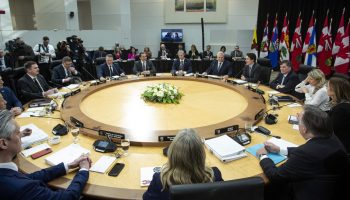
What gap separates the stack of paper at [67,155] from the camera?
2.15 m

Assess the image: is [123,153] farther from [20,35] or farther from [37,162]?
[20,35]

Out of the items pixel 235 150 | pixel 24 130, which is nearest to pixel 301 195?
pixel 235 150

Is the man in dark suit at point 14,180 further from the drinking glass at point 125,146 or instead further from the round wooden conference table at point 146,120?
the drinking glass at point 125,146

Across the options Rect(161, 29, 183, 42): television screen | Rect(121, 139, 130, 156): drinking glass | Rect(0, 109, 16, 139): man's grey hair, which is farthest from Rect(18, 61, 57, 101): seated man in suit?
Rect(161, 29, 183, 42): television screen

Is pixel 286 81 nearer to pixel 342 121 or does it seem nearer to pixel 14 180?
pixel 342 121

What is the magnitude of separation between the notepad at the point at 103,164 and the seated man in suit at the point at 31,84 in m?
2.39

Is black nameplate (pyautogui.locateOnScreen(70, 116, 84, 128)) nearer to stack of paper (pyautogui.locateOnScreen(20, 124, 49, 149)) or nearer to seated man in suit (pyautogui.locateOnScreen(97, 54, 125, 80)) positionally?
stack of paper (pyautogui.locateOnScreen(20, 124, 49, 149))

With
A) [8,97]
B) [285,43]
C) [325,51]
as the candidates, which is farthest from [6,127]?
[285,43]

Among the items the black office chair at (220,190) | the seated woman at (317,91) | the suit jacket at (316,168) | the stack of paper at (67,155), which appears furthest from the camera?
the seated woman at (317,91)

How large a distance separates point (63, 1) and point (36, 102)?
7344 millimetres

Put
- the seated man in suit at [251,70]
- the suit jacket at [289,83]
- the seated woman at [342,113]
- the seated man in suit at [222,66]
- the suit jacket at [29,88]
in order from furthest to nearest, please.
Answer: the seated man in suit at [222,66], the seated man in suit at [251,70], the suit jacket at [289,83], the suit jacket at [29,88], the seated woman at [342,113]

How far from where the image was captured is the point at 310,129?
187cm

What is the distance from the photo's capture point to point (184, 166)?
1.44 metres

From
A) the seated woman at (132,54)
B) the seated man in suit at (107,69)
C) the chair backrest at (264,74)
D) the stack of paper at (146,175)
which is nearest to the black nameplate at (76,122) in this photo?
the stack of paper at (146,175)
